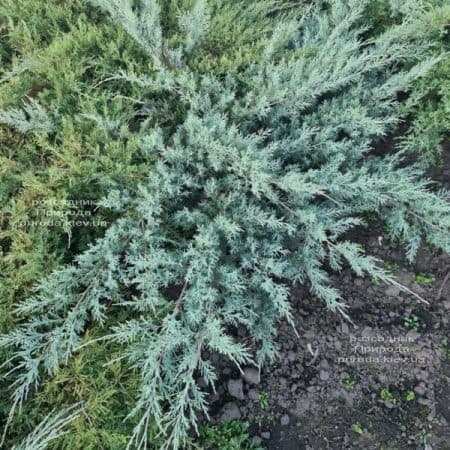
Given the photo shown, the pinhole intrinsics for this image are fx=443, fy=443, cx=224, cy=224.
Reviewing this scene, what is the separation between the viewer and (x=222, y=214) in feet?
7.93

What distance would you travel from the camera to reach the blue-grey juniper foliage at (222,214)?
216cm

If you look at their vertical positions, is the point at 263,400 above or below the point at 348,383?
above

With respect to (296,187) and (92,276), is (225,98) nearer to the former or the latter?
(296,187)

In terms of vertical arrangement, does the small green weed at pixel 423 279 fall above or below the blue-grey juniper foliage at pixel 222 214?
below

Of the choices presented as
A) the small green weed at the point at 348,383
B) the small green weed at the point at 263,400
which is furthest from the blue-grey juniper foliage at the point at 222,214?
the small green weed at the point at 348,383

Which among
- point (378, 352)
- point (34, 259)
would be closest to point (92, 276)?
point (34, 259)

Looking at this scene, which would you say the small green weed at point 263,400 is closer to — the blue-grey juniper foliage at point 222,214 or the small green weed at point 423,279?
the blue-grey juniper foliage at point 222,214

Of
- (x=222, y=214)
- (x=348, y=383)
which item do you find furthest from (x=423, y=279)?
(x=222, y=214)

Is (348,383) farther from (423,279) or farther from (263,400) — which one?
(423,279)

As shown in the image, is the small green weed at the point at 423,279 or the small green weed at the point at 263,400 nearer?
the small green weed at the point at 263,400

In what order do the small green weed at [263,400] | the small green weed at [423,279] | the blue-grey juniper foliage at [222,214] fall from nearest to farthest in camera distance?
the blue-grey juniper foliage at [222,214]
the small green weed at [263,400]
the small green weed at [423,279]

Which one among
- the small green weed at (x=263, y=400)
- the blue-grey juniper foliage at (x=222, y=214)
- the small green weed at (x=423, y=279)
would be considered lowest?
the small green weed at (x=263, y=400)

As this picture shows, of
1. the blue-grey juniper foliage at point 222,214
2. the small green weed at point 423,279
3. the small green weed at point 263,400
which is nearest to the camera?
the blue-grey juniper foliage at point 222,214

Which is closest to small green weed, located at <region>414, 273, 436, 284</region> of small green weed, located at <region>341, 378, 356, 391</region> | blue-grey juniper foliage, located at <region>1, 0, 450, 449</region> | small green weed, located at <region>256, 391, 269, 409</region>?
blue-grey juniper foliage, located at <region>1, 0, 450, 449</region>
